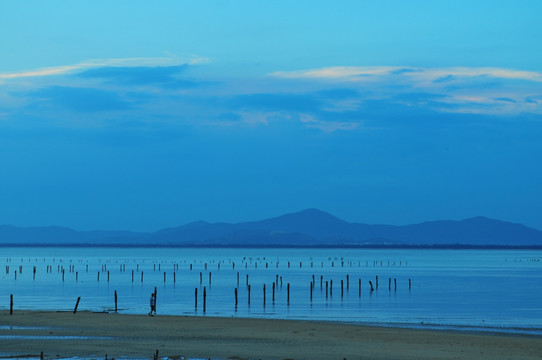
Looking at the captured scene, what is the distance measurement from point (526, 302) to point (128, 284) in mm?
49317

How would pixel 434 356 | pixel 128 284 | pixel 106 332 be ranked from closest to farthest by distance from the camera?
1. pixel 434 356
2. pixel 106 332
3. pixel 128 284

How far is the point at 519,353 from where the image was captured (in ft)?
114

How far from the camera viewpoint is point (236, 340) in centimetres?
3991

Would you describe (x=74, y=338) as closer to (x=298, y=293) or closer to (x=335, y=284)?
(x=298, y=293)

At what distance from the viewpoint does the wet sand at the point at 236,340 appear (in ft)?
112

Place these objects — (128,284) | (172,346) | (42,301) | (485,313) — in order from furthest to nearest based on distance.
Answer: (128,284) → (42,301) → (485,313) → (172,346)

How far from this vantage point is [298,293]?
8519cm

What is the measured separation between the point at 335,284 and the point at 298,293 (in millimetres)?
18694

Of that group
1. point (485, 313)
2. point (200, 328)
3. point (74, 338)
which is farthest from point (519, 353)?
point (485, 313)

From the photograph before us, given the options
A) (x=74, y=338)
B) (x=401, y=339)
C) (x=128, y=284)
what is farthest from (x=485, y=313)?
(x=128, y=284)

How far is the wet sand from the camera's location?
1342 inches

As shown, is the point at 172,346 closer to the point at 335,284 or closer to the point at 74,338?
the point at 74,338

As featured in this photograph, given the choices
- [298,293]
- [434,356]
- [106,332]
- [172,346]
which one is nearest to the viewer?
[434,356]

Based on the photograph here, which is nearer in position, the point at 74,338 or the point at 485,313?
the point at 74,338
